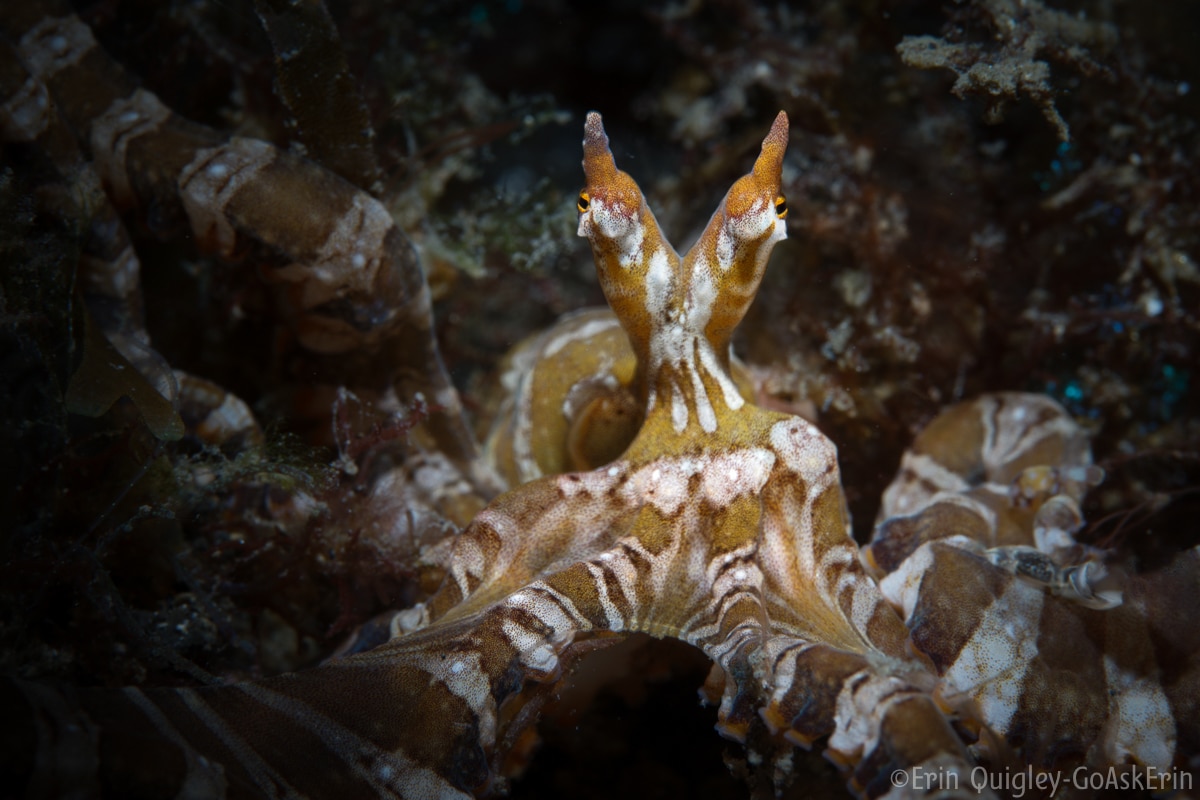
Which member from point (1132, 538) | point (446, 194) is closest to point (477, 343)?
point (446, 194)

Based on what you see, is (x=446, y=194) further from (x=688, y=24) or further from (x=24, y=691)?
(x=24, y=691)

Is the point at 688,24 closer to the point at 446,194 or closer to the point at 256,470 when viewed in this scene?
the point at 446,194

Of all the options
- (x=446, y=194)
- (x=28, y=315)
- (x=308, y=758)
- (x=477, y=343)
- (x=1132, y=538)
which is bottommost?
(x=1132, y=538)

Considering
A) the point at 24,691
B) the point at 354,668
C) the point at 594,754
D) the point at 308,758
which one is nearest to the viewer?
the point at 24,691

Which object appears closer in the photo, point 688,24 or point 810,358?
point 810,358

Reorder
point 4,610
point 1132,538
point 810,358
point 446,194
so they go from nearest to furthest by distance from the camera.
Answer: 1. point 4,610
2. point 1132,538
3. point 810,358
4. point 446,194

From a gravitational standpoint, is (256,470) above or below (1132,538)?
above

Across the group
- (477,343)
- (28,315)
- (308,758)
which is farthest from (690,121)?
(308,758)
